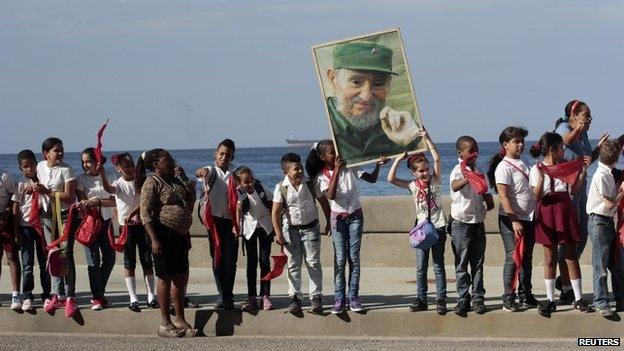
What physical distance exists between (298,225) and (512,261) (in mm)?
1735

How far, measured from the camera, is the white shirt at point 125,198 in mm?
11344

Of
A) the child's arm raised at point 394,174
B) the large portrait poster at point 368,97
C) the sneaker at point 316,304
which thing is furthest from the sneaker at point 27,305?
the child's arm raised at point 394,174

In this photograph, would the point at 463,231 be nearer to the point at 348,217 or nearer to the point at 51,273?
the point at 348,217

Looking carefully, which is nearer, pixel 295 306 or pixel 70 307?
pixel 295 306

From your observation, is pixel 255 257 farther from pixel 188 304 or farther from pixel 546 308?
pixel 546 308

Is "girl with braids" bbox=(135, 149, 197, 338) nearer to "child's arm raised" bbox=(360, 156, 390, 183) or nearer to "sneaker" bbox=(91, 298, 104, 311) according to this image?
"sneaker" bbox=(91, 298, 104, 311)

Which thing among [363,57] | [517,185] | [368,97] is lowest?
[517,185]

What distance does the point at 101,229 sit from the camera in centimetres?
1144

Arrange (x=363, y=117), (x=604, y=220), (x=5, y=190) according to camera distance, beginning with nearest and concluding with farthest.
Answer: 1. (x=604, y=220)
2. (x=363, y=117)
3. (x=5, y=190)

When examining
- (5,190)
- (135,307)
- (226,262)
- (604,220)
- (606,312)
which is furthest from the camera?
(5,190)

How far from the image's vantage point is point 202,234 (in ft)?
47.6

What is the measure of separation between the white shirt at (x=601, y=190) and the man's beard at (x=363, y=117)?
1.76 m

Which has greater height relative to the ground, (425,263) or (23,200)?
(23,200)

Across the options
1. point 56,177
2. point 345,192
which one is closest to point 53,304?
point 56,177
